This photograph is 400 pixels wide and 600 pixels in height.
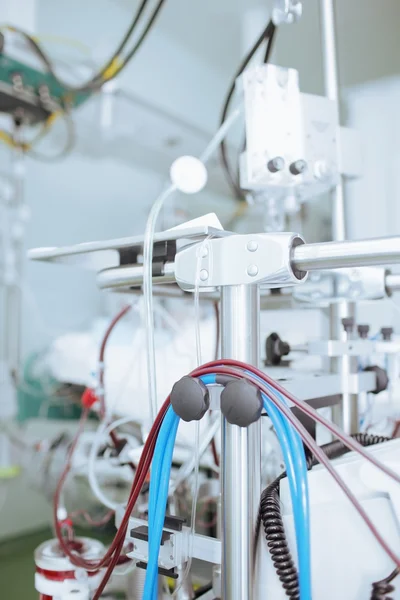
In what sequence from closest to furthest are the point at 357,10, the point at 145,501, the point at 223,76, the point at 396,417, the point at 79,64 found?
the point at 145,501
the point at 396,417
the point at 357,10
the point at 79,64
the point at 223,76

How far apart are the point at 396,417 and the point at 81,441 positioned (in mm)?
885

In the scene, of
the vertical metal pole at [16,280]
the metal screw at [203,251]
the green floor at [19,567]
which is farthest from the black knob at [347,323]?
the vertical metal pole at [16,280]

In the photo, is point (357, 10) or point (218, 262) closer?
point (218, 262)

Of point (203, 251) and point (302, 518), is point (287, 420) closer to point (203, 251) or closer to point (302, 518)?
point (302, 518)

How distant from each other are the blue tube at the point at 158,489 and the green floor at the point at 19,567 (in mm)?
836

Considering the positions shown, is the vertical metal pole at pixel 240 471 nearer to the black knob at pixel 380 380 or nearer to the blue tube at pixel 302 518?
the blue tube at pixel 302 518

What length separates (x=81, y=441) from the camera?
150cm

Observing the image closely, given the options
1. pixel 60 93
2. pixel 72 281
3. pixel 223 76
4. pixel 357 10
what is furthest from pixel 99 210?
pixel 357 10

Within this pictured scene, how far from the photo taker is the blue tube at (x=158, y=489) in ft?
1.97

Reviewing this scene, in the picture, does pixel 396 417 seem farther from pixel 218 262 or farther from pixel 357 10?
pixel 357 10

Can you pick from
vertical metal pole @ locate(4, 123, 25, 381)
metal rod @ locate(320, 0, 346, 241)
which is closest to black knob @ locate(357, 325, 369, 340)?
metal rod @ locate(320, 0, 346, 241)

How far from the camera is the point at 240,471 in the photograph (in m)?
0.58

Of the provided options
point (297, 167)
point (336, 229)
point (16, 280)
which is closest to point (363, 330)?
point (336, 229)

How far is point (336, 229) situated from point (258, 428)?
19.3 inches
